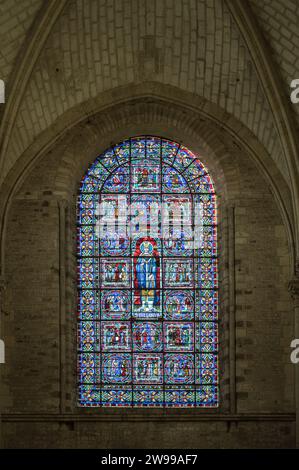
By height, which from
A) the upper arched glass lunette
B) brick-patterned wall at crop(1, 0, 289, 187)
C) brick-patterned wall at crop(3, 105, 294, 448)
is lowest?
brick-patterned wall at crop(3, 105, 294, 448)

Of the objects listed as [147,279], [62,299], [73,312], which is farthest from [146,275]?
[62,299]

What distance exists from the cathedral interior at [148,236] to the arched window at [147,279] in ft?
0.09

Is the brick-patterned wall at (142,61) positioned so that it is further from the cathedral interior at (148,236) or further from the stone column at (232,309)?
the stone column at (232,309)

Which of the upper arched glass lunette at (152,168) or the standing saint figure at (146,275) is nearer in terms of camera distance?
the standing saint figure at (146,275)

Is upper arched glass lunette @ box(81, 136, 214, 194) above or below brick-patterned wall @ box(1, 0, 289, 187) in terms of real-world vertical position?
below

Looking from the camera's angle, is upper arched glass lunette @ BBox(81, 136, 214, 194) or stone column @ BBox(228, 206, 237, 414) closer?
stone column @ BBox(228, 206, 237, 414)

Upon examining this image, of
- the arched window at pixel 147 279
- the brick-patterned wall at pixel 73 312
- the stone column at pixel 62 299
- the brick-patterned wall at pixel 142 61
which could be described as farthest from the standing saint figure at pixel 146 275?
the brick-patterned wall at pixel 142 61

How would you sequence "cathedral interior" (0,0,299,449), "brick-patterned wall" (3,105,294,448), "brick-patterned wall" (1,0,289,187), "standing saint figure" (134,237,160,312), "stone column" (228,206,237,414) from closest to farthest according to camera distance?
1. "brick-patterned wall" (1,0,289,187)
2. "cathedral interior" (0,0,299,449)
3. "brick-patterned wall" (3,105,294,448)
4. "stone column" (228,206,237,414)
5. "standing saint figure" (134,237,160,312)

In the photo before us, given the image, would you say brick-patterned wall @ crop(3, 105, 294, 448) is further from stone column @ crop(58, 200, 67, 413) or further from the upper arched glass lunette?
the upper arched glass lunette

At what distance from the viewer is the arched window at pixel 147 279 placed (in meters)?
27.9

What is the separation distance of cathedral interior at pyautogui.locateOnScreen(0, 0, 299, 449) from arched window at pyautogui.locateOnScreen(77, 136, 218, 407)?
29 mm

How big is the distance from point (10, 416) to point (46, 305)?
2265mm

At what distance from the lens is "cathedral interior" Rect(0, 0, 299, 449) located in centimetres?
2583

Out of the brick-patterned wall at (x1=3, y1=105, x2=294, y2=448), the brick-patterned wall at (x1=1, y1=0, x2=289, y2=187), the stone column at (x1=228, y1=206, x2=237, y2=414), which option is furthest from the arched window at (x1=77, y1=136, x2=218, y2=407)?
the brick-patterned wall at (x1=1, y1=0, x2=289, y2=187)
